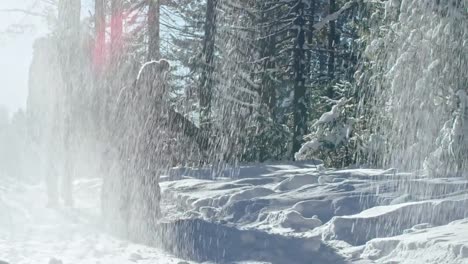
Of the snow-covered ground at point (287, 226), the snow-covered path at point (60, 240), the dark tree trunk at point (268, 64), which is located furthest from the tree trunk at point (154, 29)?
the snow-covered ground at point (287, 226)

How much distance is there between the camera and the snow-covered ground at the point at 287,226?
24.4 feet

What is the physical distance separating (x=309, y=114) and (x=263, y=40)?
148 inches

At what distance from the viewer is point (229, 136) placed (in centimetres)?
2323

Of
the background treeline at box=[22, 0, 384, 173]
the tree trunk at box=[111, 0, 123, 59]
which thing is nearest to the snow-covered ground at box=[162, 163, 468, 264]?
the background treeline at box=[22, 0, 384, 173]

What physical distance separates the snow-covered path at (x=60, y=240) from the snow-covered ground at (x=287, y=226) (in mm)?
13

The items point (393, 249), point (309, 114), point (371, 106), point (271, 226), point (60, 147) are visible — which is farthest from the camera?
point (309, 114)

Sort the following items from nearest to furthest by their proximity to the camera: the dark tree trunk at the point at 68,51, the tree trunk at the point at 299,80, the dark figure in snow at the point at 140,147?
1. the dark figure in snow at the point at 140,147
2. the dark tree trunk at the point at 68,51
3. the tree trunk at the point at 299,80

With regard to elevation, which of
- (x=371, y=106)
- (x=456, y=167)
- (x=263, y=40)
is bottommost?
(x=456, y=167)

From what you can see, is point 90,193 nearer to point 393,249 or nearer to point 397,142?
point 397,142

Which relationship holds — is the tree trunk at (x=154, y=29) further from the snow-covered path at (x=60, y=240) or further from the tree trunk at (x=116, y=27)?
the snow-covered path at (x=60, y=240)

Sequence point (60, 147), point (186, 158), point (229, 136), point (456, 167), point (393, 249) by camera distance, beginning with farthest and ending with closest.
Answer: point (229, 136) → point (186, 158) → point (60, 147) → point (456, 167) → point (393, 249)

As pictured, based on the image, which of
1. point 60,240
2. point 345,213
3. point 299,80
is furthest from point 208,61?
point 60,240

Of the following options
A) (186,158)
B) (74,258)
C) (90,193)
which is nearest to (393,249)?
(74,258)

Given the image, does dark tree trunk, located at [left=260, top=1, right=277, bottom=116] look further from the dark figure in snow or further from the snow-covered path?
the dark figure in snow
